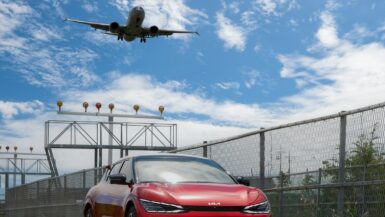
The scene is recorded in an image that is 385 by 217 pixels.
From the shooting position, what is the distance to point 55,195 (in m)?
23.2

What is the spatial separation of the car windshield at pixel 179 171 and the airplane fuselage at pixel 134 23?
45.4 meters

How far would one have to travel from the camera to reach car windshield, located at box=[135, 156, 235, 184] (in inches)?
377

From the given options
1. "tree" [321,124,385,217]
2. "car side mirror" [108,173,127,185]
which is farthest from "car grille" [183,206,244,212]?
"tree" [321,124,385,217]

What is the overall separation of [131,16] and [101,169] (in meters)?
37.4

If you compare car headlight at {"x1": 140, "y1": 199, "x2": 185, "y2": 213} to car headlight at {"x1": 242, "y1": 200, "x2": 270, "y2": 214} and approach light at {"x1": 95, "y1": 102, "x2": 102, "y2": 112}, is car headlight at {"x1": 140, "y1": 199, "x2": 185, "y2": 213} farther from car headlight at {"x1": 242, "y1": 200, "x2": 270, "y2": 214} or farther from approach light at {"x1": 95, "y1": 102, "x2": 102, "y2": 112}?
approach light at {"x1": 95, "y1": 102, "x2": 102, "y2": 112}

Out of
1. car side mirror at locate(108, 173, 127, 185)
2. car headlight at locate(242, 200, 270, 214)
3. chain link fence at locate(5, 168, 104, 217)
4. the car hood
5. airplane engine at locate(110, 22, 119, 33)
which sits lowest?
chain link fence at locate(5, 168, 104, 217)

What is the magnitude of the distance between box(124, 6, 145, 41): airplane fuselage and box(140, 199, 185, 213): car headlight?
46.8 m

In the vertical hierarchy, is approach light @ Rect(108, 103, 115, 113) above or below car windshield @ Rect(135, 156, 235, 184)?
above

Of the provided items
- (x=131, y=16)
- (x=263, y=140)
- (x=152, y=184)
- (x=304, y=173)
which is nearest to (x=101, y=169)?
(x=263, y=140)

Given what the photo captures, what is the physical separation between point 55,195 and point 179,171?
1420 cm

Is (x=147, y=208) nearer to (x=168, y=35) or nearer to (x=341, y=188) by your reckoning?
(x=341, y=188)

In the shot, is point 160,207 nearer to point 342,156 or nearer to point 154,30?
point 342,156

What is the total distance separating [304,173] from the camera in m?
11.3

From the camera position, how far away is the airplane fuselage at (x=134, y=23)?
181 feet
